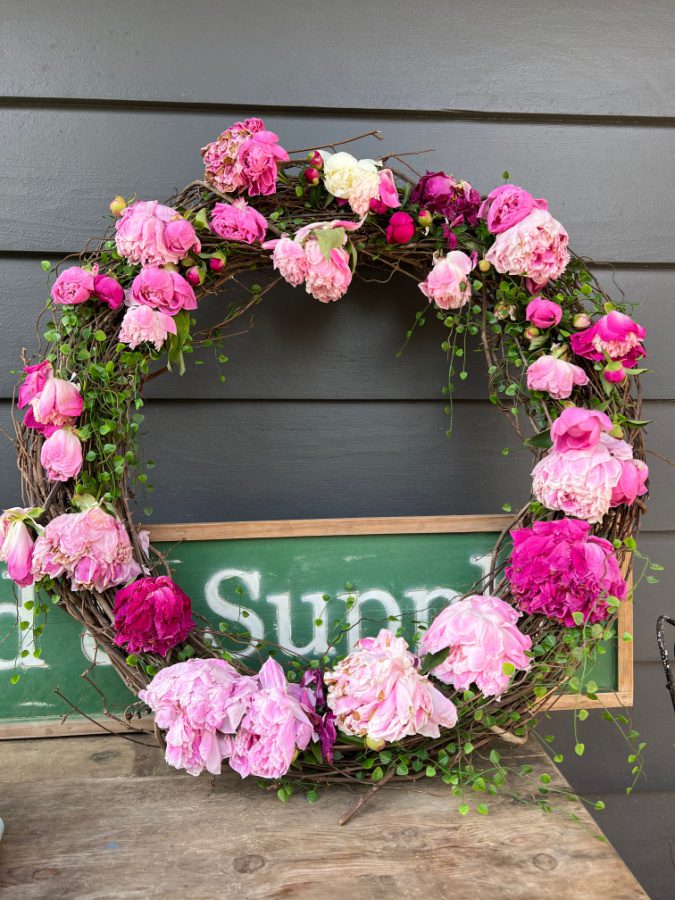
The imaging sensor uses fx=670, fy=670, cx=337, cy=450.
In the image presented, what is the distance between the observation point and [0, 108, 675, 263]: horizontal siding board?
1076 mm

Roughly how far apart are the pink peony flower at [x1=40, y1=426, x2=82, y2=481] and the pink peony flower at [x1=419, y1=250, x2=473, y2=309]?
1.75 feet

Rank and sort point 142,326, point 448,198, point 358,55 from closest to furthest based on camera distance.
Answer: point 142,326, point 448,198, point 358,55

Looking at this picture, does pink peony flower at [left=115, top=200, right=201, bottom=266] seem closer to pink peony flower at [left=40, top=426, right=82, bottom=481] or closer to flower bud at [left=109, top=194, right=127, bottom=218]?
flower bud at [left=109, top=194, right=127, bottom=218]

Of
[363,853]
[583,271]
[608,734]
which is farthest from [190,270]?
[608,734]

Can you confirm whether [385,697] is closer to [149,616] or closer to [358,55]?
[149,616]

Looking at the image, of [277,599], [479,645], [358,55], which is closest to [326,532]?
[277,599]

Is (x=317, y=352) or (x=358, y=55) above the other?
(x=358, y=55)

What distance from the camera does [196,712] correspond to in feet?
2.65

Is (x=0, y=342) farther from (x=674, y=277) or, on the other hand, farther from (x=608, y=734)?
(x=608, y=734)

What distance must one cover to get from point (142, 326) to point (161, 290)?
0.06m

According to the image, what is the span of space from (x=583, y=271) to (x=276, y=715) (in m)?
0.78

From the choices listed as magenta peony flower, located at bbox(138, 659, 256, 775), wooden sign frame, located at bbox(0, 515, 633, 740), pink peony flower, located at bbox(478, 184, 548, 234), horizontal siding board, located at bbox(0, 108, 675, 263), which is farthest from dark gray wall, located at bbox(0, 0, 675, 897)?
magenta peony flower, located at bbox(138, 659, 256, 775)

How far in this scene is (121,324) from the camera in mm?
928

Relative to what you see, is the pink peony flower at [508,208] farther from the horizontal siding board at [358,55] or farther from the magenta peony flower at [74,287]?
the magenta peony flower at [74,287]
